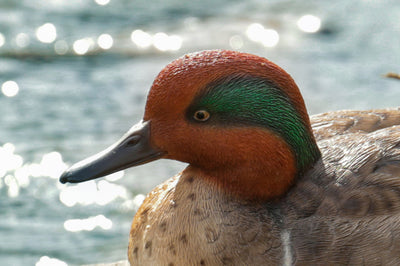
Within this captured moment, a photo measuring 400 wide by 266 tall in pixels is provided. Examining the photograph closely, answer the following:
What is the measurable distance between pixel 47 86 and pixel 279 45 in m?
2.29

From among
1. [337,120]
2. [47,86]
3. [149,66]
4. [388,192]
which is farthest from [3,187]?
[388,192]

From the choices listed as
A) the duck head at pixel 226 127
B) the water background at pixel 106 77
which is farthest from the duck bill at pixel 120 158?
the water background at pixel 106 77

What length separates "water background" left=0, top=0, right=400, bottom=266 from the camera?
5125 millimetres

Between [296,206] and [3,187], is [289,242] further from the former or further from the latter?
[3,187]

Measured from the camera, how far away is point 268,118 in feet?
10.4

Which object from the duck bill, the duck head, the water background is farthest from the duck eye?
the water background

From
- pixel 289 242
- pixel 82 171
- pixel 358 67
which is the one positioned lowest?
pixel 289 242

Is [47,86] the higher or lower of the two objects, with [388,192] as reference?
higher

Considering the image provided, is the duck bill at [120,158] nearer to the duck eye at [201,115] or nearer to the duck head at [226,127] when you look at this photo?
the duck head at [226,127]

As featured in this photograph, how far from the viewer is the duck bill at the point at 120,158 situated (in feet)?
10.6

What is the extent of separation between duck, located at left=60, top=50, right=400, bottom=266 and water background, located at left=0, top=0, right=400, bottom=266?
1.68 meters

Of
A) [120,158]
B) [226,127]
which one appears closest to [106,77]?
[120,158]

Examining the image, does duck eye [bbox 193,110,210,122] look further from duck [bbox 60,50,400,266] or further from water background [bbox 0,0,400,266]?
water background [bbox 0,0,400,266]

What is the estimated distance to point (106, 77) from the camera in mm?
7008
